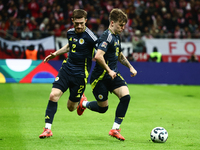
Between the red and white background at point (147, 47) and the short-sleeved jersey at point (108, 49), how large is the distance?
10.0m

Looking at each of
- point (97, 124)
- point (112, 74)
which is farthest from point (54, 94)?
point (97, 124)

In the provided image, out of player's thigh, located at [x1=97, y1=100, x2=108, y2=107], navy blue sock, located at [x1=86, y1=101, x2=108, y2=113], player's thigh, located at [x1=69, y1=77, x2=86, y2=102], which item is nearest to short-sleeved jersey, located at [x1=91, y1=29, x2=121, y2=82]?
player's thigh, located at [x1=69, y1=77, x2=86, y2=102]

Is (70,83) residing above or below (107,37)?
below

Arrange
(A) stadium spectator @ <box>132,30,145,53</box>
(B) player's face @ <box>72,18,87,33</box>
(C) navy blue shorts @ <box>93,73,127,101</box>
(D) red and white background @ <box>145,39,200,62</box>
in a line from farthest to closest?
(D) red and white background @ <box>145,39,200,62</box>
(A) stadium spectator @ <box>132,30,145,53</box>
(C) navy blue shorts @ <box>93,73,127,101</box>
(B) player's face @ <box>72,18,87,33</box>

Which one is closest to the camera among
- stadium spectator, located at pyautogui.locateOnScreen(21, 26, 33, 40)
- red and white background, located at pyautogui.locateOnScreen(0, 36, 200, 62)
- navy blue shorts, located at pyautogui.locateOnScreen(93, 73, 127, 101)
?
navy blue shorts, located at pyautogui.locateOnScreen(93, 73, 127, 101)

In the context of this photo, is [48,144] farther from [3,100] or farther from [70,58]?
[3,100]

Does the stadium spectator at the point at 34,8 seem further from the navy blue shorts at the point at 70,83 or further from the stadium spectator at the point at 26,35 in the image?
the navy blue shorts at the point at 70,83

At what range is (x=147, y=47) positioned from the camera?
16.6 m

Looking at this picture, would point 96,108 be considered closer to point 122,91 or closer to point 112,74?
point 122,91

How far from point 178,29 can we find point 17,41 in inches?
353

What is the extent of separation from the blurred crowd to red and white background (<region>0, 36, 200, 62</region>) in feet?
0.78

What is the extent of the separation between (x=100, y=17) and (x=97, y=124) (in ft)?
Result: 42.9

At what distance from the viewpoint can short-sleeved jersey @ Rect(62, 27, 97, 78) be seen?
19.4 feet

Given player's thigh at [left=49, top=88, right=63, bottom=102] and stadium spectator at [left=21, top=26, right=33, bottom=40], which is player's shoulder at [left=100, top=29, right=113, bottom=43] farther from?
stadium spectator at [left=21, top=26, right=33, bottom=40]
